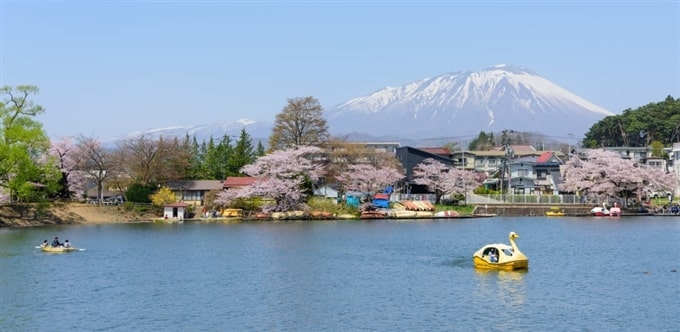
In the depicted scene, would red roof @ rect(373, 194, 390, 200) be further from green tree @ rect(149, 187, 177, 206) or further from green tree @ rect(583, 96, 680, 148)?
green tree @ rect(583, 96, 680, 148)

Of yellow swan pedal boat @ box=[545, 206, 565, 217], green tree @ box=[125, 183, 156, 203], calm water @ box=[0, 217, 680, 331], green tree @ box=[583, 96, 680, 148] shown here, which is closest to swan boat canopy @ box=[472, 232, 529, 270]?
calm water @ box=[0, 217, 680, 331]

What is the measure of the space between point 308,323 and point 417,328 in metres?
2.86

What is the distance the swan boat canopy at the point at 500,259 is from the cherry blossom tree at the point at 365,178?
1341 inches

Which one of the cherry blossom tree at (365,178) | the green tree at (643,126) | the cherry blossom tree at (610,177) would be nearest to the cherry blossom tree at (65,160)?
the cherry blossom tree at (365,178)

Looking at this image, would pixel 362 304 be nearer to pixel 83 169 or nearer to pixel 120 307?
pixel 120 307

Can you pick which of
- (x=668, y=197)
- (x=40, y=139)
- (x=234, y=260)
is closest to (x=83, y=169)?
(x=40, y=139)

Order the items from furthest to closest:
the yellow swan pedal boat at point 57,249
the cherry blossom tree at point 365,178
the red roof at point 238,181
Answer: the cherry blossom tree at point 365,178, the red roof at point 238,181, the yellow swan pedal boat at point 57,249

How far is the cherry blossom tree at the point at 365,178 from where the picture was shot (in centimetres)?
6594

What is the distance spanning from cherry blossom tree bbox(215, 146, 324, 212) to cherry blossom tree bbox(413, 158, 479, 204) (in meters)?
11.9

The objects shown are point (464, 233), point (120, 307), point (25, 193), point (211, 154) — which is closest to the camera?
point (120, 307)

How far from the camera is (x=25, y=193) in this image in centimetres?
5297

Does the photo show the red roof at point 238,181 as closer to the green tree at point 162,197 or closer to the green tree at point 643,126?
the green tree at point 162,197

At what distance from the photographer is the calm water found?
73.2 ft

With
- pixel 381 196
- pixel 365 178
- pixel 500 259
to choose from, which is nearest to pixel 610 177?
pixel 381 196
